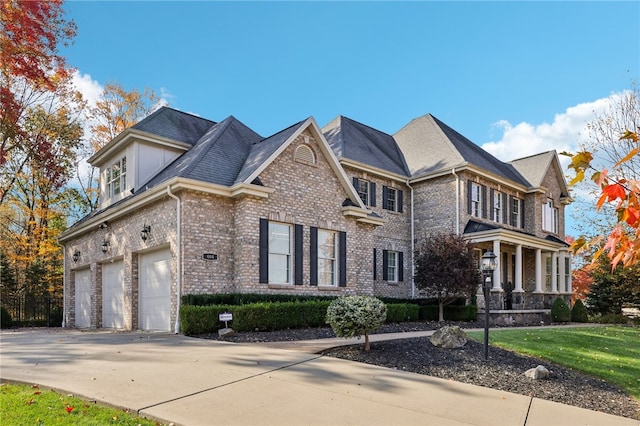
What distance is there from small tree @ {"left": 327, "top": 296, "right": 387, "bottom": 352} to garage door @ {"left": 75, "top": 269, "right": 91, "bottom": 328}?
14.3 m

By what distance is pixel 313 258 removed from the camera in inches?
635

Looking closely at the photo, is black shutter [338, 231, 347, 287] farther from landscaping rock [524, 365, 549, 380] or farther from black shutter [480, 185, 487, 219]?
black shutter [480, 185, 487, 219]

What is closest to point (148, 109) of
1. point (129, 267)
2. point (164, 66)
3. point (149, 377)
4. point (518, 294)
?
point (164, 66)

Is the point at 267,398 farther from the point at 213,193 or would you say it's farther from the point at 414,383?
the point at 213,193

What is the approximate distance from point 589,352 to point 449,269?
760 centimetres

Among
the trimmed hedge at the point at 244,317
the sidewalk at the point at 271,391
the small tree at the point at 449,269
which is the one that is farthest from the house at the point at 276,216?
the sidewalk at the point at 271,391

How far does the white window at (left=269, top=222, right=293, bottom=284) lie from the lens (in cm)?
1516

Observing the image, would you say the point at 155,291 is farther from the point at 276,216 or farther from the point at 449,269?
the point at 449,269

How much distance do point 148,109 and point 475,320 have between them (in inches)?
941

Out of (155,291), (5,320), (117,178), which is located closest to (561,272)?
(155,291)

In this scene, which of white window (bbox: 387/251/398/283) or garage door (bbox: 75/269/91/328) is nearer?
garage door (bbox: 75/269/91/328)

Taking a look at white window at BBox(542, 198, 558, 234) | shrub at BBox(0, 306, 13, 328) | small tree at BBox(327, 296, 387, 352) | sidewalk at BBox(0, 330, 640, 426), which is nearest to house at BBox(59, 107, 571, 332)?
white window at BBox(542, 198, 558, 234)

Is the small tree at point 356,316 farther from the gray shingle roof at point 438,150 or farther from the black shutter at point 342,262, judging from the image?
the gray shingle roof at point 438,150

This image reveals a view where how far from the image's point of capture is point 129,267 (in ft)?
53.0
